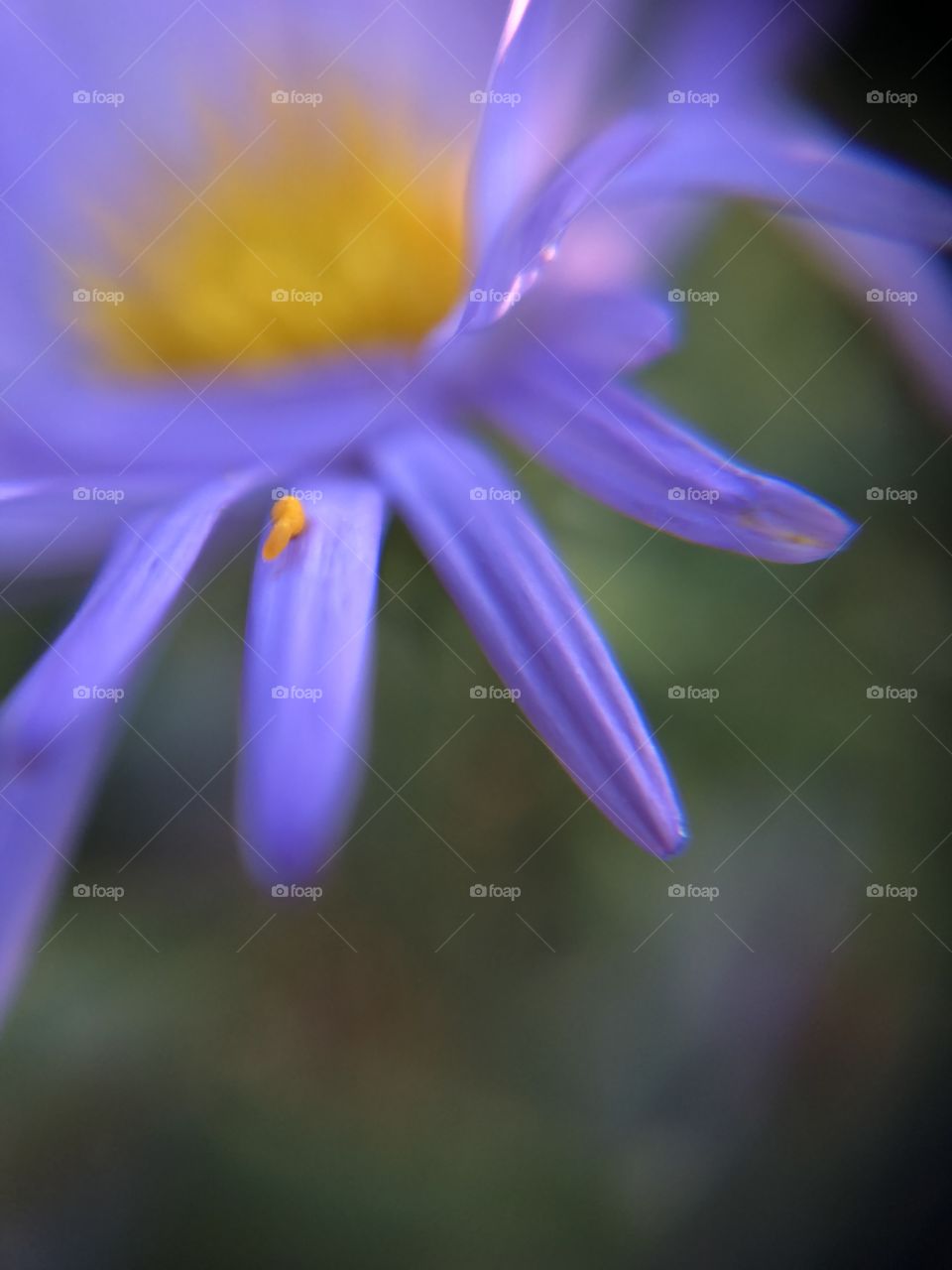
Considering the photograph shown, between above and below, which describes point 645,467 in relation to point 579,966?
above

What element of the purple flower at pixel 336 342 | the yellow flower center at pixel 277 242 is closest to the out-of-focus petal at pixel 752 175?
the purple flower at pixel 336 342

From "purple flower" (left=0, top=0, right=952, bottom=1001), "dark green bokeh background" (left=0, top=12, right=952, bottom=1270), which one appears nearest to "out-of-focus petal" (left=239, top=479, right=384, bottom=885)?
"purple flower" (left=0, top=0, right=952, bottom=1001)

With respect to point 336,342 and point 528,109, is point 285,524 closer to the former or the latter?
point 336,342

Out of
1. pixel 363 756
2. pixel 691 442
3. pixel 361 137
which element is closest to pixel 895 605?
pixel 691 442

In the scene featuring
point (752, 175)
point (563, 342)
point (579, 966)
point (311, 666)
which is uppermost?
point (752, 175)

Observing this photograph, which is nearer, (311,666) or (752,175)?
(311,666)

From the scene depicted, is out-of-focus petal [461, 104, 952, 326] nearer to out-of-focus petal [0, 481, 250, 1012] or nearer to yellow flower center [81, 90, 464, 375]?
yellow flower center [81, 90, 464, 375]

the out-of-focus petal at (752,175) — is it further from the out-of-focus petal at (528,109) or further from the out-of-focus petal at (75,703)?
the out-of-focus petal at (75,703)

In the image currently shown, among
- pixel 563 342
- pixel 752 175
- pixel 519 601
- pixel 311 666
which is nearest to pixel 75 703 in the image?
pixel 311 666
